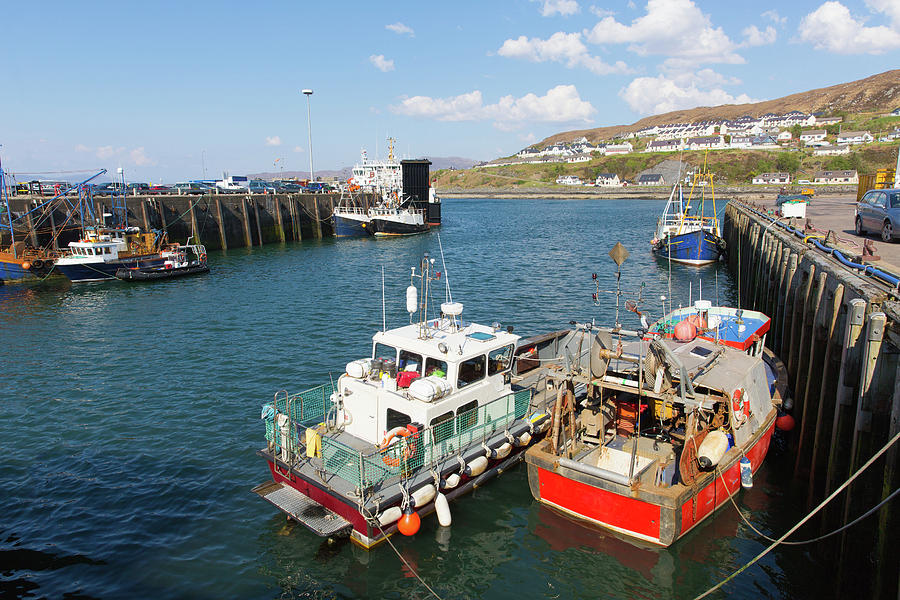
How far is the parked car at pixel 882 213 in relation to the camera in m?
18.7

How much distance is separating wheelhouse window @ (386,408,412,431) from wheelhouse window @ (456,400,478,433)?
113cm

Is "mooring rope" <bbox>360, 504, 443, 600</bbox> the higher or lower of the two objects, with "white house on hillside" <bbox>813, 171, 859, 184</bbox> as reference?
lower

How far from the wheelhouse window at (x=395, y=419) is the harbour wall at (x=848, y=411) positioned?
772cm

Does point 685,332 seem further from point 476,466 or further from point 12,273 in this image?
point 12,273

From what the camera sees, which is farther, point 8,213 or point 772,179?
point 772,179

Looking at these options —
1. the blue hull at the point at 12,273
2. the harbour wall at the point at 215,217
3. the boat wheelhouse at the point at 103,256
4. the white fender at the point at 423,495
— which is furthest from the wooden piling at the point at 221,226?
the white fender at the point at 423,495

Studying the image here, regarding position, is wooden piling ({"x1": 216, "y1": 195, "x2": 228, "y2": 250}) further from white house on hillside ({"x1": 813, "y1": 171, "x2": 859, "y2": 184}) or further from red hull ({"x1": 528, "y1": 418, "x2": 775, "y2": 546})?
white house on hillside ({"x1": 813, "y1": 171, "x2": 859, "y2": 184})

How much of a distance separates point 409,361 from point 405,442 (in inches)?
88.8

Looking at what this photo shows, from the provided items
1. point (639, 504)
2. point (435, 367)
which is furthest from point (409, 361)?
point (639, 504)

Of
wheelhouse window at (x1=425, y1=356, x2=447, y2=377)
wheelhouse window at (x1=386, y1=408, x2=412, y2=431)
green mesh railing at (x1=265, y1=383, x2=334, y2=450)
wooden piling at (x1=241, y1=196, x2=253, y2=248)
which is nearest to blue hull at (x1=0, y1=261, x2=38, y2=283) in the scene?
wooden piling at (x1=241, y1=196, x2=253, y2=248)

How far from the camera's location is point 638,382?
10562 millimetres

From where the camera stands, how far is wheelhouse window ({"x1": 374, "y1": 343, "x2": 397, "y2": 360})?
12.4m

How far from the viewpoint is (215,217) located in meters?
52.2

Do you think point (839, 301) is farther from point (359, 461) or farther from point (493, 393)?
point (359, 461)
